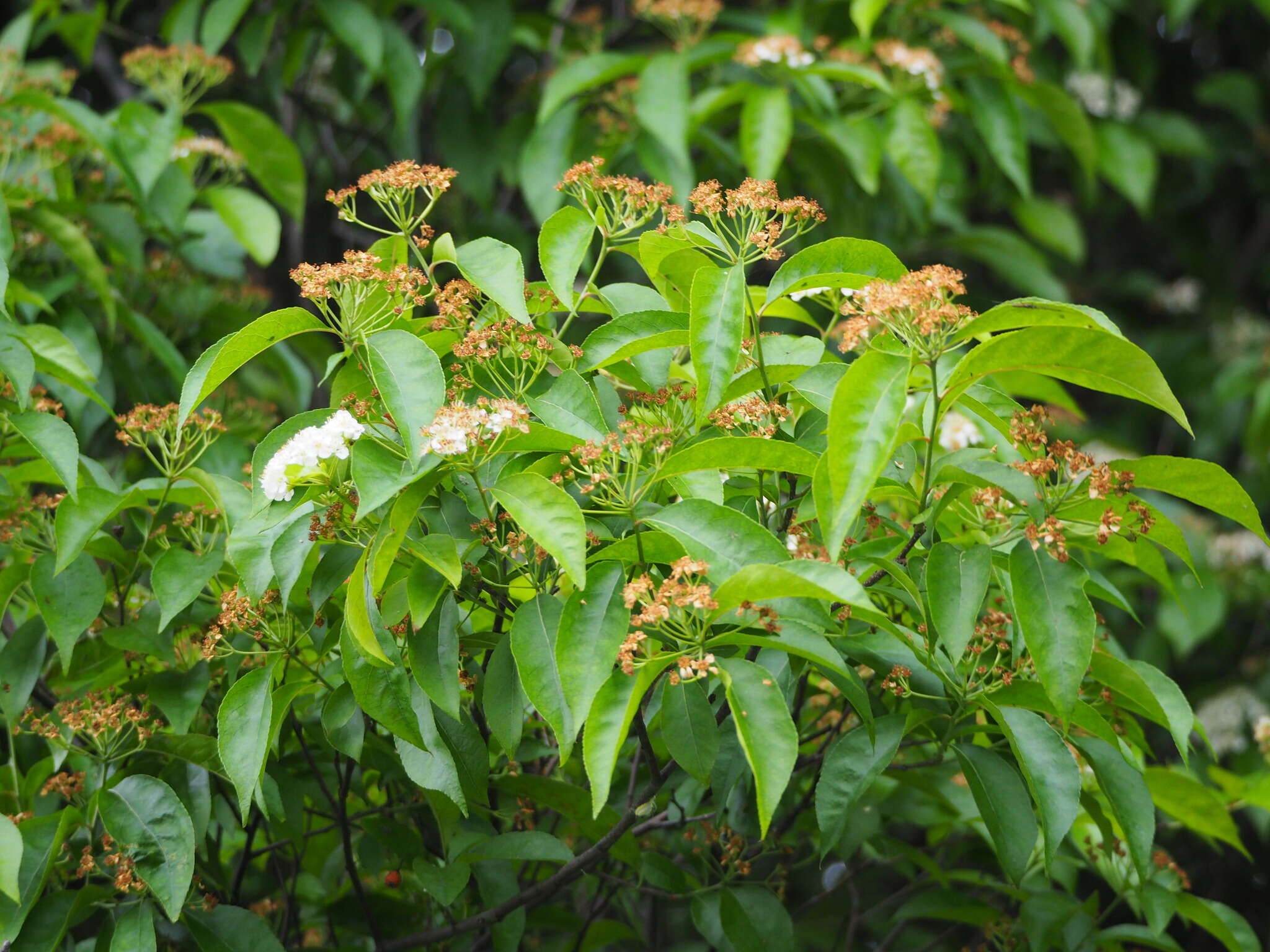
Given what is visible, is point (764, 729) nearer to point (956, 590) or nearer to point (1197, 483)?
point (956, 590)

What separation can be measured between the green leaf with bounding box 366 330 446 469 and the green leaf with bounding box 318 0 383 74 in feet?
4.66

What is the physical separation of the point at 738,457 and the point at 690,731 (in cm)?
21

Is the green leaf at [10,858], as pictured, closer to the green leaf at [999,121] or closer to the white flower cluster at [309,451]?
the white flower cluster at [309,451]

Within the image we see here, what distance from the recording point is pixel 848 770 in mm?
938

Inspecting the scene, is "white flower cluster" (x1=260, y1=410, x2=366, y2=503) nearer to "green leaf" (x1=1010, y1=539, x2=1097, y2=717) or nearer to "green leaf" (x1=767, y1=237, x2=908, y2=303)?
"green leaf" (x1=767, y1=237, x2=908, y2=303)

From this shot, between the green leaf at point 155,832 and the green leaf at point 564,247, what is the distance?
0.53 m

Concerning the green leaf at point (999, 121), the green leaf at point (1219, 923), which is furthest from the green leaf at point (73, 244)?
the green leaf at point (999, 121)

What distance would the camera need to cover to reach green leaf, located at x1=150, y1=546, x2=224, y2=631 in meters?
1.00

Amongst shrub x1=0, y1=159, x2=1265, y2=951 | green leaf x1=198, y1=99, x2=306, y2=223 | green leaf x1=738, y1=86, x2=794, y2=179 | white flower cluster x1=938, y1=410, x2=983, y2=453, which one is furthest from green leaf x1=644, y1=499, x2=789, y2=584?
green leaf x1=198, y1=99, x2=306, y2=223

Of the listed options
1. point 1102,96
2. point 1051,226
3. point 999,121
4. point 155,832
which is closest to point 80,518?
point 155,832

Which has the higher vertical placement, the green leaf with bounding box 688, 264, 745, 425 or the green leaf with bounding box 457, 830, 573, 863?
the green leaf with bounding box 688, 264, 745, 425

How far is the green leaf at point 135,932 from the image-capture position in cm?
97

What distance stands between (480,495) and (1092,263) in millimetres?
3963

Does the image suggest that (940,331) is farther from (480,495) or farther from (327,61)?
(327,61)
